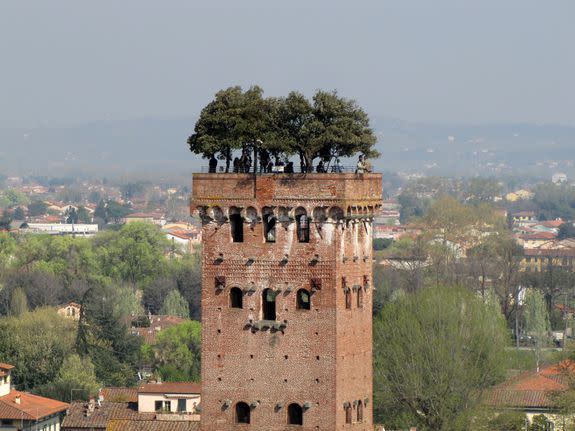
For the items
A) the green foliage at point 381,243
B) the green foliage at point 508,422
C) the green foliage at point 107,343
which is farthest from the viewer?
the green foliage at point 381,243

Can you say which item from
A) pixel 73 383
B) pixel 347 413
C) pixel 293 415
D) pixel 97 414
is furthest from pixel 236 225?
pixel 73 383

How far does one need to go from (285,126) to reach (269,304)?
3.16m

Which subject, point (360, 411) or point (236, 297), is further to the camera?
point (360, 411)

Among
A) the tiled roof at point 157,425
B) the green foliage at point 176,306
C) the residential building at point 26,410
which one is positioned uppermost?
the green foliage at point 176,306

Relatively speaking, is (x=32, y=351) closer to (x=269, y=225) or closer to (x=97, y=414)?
(x=97, y=414)

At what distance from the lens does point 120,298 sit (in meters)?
107

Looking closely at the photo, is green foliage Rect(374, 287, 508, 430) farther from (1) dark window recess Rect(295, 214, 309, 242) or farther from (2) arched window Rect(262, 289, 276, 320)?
(1) dark window recess Rect(295, 214, 309, 242)

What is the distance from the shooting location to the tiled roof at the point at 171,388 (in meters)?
67.3

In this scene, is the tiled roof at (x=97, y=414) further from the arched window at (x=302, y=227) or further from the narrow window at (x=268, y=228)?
the arched window at (x=302, y=227)

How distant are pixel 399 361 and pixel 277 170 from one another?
A: 2525 centimetres

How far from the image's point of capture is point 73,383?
3014 inches

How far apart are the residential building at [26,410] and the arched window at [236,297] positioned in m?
30.7

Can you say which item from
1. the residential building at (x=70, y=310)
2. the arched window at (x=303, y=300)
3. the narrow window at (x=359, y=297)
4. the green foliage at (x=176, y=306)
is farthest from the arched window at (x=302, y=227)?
the green foliage at (x=176, y=306)

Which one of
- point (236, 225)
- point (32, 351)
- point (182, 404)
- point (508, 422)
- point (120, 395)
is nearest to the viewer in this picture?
point (236, 225)
